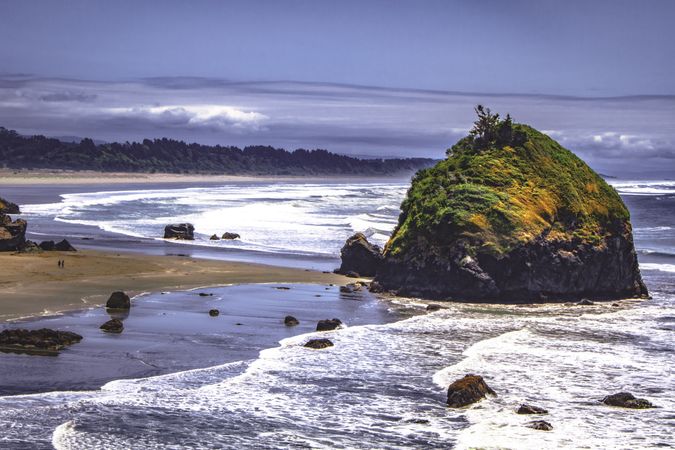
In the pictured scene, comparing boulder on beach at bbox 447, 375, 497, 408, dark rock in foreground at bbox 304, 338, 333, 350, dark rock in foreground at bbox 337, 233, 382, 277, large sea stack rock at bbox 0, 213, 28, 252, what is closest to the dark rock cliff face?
dark rock in foreground at bbox 337, 233, 382, 277

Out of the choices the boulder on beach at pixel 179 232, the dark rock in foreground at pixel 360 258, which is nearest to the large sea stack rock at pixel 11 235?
the boulder on beach at pixel 179 232

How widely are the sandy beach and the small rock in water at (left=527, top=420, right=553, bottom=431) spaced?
12870 millimetres

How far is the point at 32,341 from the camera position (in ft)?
59.0

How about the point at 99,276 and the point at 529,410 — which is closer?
the point at 529,410

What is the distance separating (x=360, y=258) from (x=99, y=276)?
31.2 feet

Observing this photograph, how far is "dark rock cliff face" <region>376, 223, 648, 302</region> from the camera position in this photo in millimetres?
28250

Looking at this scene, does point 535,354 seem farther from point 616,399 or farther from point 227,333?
point 227,333

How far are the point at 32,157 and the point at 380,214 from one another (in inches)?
Result: 5357

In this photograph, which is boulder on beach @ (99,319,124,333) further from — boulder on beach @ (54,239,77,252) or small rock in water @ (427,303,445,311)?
boulder on beach @ (54,239,77,252)

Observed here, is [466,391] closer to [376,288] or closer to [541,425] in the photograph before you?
[541,425]

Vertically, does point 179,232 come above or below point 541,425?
above

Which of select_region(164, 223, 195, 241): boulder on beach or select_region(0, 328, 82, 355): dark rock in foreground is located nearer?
select_region(0, 328, 82, 355): dark rock in foreground

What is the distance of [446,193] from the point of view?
101ft

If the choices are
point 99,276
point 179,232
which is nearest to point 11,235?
point 99,276
